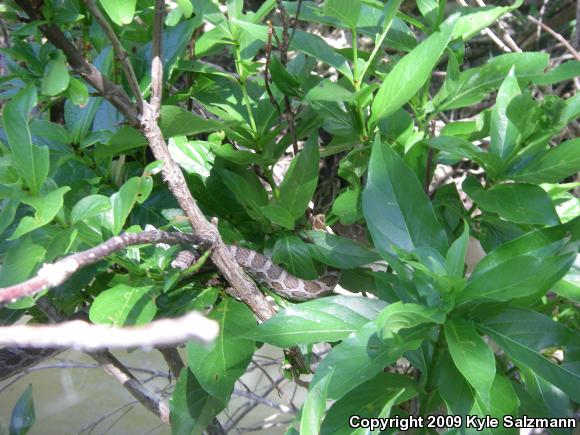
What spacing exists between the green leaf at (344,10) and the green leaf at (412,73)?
0.10 metres

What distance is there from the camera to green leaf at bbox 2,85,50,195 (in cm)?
75

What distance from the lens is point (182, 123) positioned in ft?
2.90

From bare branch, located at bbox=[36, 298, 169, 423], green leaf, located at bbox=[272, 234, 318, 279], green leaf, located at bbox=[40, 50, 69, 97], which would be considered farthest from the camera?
bare branch, located at bbox=[36, 298, 169, 423]

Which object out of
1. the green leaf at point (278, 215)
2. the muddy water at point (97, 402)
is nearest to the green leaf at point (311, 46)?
the green leaf at point (278, 215)

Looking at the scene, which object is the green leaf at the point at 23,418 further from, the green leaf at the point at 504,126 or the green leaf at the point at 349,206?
the green leaf at the point at 504,126

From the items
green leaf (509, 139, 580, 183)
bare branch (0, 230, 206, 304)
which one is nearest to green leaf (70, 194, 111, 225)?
bare branch (0, 230, 206, 304)

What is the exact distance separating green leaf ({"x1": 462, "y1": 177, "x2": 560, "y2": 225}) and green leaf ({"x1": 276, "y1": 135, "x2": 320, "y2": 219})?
239mm

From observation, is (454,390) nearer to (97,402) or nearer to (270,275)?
(270,275)

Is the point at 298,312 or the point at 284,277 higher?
the point at 298,312

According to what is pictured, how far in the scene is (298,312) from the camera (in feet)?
2.55

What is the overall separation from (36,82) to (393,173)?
1.66ft

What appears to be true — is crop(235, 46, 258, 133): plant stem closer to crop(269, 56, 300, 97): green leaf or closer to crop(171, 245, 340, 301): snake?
crop(269, 56, 300, 97): green leaf

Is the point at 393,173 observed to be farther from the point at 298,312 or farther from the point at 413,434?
the point at 413,434

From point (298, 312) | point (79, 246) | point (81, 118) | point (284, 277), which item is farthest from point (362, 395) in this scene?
point (81, 118)
